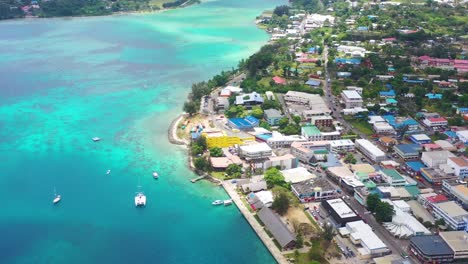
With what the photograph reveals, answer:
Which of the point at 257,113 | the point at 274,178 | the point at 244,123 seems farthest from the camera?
the point at 257,113

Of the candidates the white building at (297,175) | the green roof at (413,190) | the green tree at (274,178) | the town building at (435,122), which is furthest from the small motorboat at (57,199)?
the town building at (435,122)

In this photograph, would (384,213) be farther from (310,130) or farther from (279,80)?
(279,80)

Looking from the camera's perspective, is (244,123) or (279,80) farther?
(279,80)

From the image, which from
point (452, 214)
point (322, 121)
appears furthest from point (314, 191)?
point (322, 121)

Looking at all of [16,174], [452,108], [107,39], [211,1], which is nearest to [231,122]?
[16,174]

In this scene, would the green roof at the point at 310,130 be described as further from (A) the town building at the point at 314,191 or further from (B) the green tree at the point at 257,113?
(A) the town building at the point at 314,191

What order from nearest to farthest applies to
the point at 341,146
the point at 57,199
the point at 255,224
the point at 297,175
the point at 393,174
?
1. the point at 255,224
2. the point at 57,199
3. the point at 393,174
4. the point at 297,175
5. the point at 341,146
